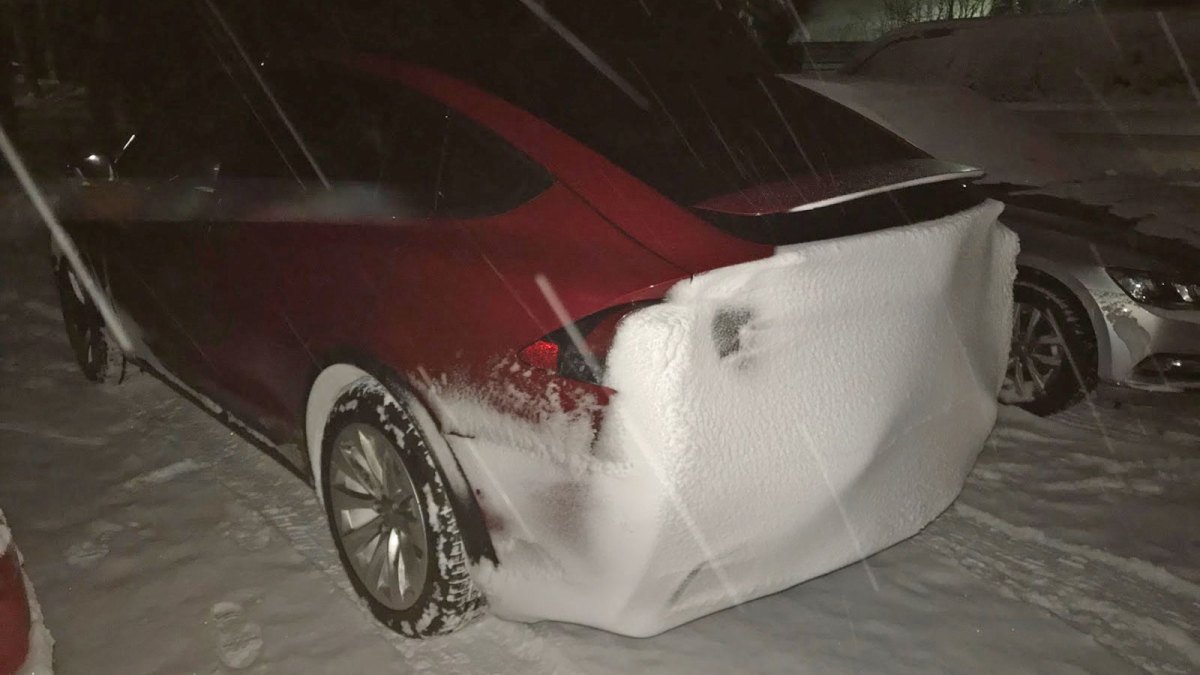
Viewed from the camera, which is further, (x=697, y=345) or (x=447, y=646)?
(x=447, y=646)

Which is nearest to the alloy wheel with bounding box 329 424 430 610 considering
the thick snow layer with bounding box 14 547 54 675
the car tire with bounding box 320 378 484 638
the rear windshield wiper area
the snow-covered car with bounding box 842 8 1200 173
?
the car tire with bounding box 320 378 484 638

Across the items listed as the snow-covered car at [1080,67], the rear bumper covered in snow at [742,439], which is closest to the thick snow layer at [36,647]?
the rear bumper covered in snow at [742,439]

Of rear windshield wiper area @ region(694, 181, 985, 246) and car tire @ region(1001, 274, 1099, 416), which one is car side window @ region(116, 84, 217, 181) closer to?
rear windshield wiper area @ region(694, 181, 985, 246)

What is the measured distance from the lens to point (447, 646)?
104 inches

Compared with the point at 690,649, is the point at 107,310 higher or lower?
higher

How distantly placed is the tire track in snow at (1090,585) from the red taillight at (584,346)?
72.5 inches

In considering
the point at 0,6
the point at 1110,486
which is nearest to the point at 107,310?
the point at 1110,486

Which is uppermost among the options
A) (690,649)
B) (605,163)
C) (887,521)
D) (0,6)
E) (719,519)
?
(0,6)

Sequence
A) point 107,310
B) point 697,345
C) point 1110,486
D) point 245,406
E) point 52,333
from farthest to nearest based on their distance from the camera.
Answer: point 52,333 < point 107,310 < point 1110,486 < point 245,406 < point 697,345

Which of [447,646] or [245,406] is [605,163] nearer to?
[447,646]

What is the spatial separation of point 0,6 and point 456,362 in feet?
31.1

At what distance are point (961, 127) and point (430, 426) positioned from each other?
409 centimetres

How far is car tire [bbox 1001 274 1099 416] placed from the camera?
4.00m

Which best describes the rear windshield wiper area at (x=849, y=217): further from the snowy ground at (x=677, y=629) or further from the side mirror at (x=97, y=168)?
the side mirror at (x=97, y=168)
